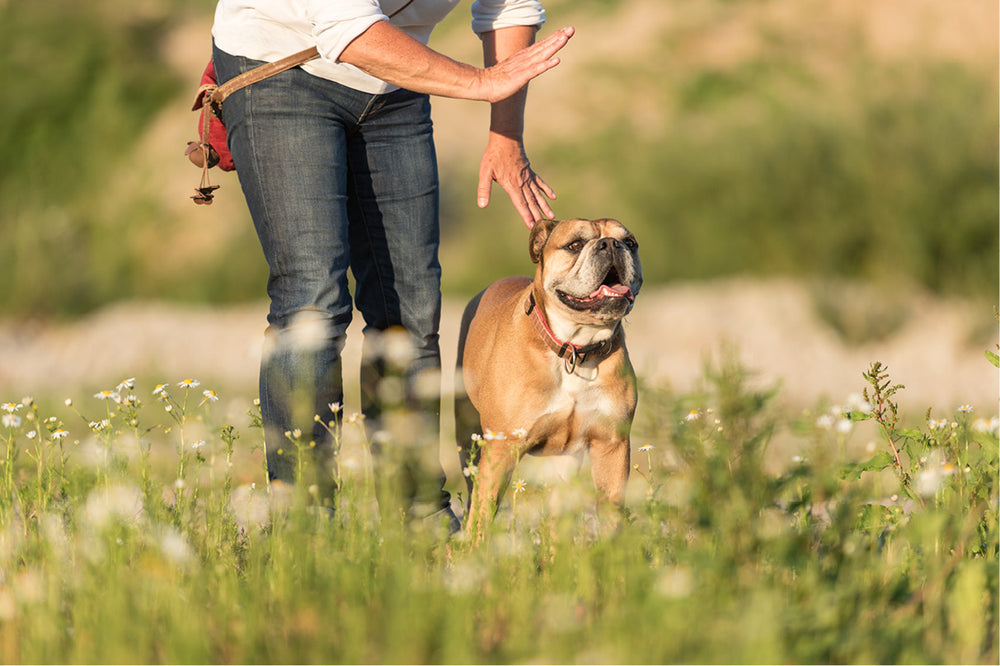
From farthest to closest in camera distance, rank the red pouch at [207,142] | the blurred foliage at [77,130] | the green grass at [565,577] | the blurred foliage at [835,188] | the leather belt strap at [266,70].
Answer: the blurred foliage at [77,130]
the blurred foliage at [835,188]
the red pouch at [207,142]
the leather belt strap at [266,70]
the green grass at [565,577]

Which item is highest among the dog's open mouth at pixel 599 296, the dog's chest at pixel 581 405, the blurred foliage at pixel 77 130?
the blurred foliage at pixel 77 130

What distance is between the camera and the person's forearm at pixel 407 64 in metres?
3.00

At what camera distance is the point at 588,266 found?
3684 mm

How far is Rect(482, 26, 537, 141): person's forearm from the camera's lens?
151 inches

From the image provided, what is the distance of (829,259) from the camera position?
10.3 metres

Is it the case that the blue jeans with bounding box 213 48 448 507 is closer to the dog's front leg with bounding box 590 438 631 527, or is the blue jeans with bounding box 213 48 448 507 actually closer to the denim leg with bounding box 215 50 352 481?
the denim leg with bounding box 215 50 352 481

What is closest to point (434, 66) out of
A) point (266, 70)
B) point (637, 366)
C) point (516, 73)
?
point (516, 73)

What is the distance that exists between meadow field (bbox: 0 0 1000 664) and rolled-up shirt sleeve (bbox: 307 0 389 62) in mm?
1076

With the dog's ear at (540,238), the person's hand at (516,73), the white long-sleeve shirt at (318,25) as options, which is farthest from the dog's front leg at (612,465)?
the white long-sleeve shirt at (318,25)

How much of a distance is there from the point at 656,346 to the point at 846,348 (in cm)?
171

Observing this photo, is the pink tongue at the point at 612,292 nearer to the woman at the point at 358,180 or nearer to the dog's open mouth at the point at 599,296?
the dog's open mouth at the point at 599,296

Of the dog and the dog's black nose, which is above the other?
the dog's black nose

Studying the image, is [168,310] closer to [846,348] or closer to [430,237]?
[846,348]

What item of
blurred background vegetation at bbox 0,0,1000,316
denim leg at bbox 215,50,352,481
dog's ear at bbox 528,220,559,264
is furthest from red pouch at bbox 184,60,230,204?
blurred background vegetation at bbox 0,0,1000,316
